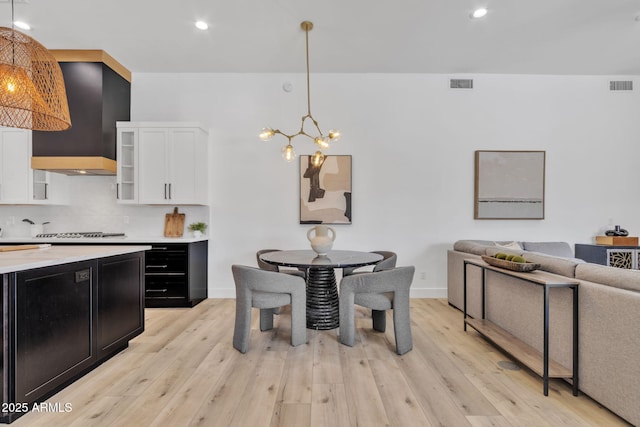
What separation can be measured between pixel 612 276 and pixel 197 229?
420 centimetres

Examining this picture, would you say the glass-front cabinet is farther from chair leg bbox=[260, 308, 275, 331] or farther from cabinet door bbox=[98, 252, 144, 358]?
chair leg bbox=[260, 308, 275, 331]

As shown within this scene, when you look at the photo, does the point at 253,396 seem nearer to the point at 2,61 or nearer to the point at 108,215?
the point at 2,61

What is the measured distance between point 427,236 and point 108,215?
456 cm

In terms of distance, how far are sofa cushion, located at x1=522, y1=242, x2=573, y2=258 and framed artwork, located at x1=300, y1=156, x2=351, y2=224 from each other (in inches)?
93.7

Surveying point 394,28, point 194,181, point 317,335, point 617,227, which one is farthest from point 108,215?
point 617,227

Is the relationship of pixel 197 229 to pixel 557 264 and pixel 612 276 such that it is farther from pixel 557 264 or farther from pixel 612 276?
pixel 612 276

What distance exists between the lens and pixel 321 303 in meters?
3.07

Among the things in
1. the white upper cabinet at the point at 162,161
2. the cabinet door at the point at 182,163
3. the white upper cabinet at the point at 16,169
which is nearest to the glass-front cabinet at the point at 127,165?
the white upper cabinet at the point at 162,161

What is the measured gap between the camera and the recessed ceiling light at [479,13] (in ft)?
9.94

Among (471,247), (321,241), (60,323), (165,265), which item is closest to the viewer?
(60,323)

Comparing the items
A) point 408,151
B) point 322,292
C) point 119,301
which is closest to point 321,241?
point 322,292

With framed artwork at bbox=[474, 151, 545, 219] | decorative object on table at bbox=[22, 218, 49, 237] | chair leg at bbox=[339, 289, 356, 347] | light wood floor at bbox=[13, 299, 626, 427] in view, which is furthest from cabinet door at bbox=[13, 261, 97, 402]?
framed artwork at bbox=[474, 151, 545, 219]

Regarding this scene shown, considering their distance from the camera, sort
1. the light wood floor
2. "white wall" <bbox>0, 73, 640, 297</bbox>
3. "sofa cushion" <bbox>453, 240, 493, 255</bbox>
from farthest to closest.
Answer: "white wall" <bbox>0, 73, 640, 297</bbox>
"sofa cushion" <bbox>453, 240, 493, 255</bbox>
the light wood floor

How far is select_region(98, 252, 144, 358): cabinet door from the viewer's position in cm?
229
